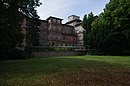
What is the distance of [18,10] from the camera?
19.4 metres

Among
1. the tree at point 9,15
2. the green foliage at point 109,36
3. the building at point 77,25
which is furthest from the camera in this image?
the building at point 77,25

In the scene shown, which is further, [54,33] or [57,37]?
[57,37]

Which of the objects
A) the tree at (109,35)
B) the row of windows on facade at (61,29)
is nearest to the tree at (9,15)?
the tree at (109,35)

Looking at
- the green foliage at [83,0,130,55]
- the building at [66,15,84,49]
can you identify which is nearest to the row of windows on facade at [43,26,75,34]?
the building at [66,15,84,49]

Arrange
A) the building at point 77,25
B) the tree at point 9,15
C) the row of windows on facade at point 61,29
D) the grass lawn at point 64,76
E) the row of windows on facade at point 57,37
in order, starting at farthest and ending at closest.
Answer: the building at point 77,25, the row of windows on facade at point 61,29, the row of windows on facade at point 57,37, the tree at point 9,15, the grass lawn at point 64,76

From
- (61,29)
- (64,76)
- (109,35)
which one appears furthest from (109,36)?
(61,29)

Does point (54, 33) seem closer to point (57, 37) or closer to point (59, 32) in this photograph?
point (57, 37)

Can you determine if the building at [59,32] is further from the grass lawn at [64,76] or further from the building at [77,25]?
the grass lawn at [64,76]

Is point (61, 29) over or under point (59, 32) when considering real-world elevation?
over

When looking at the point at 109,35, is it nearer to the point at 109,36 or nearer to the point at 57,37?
the point at 109,36

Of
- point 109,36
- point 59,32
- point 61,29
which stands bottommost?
point 109,36

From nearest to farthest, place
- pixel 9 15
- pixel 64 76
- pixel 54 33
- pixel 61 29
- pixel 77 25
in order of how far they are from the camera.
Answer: pixel 64 76 → pixel 9 15 → pixel 54 33 → pixel 61 29 → pixel 77 25

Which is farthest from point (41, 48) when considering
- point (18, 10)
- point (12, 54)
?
point (18, 10)

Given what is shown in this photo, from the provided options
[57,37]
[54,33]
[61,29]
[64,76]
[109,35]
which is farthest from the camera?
[61,29]
